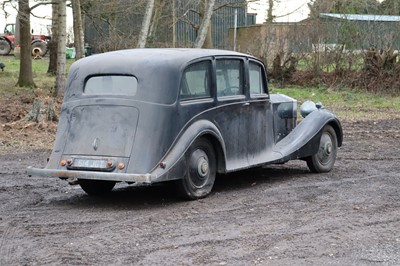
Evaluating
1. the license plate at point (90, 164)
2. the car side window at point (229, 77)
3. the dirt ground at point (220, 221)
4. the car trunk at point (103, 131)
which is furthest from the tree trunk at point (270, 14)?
the license plate at point (90, 164)

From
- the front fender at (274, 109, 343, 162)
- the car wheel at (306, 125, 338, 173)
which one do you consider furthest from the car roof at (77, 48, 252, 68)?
the car wheel at (306, 125, 338, 173)

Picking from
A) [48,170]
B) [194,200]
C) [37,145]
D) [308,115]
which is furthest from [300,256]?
[37,145]

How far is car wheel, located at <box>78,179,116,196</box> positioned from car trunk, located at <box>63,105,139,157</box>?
789 millimetres

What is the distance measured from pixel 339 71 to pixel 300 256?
20306mm

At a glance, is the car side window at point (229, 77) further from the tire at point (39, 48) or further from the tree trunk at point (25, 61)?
the tire at point (39, 48)

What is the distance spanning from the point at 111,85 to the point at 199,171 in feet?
4.72

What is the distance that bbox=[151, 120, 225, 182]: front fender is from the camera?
814 centimetres

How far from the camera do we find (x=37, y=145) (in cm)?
1395

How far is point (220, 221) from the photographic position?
760cm

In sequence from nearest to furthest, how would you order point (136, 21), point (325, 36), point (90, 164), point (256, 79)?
point (90, 164) < point (256, 79) < point (325, 36) < point (136, 21)

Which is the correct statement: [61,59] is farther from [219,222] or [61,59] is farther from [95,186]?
[219,222]

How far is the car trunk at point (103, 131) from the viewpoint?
27.1ft

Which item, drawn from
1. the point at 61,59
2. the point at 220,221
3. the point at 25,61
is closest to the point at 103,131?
the point at 220,221

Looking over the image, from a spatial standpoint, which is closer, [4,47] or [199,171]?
[199,171]
